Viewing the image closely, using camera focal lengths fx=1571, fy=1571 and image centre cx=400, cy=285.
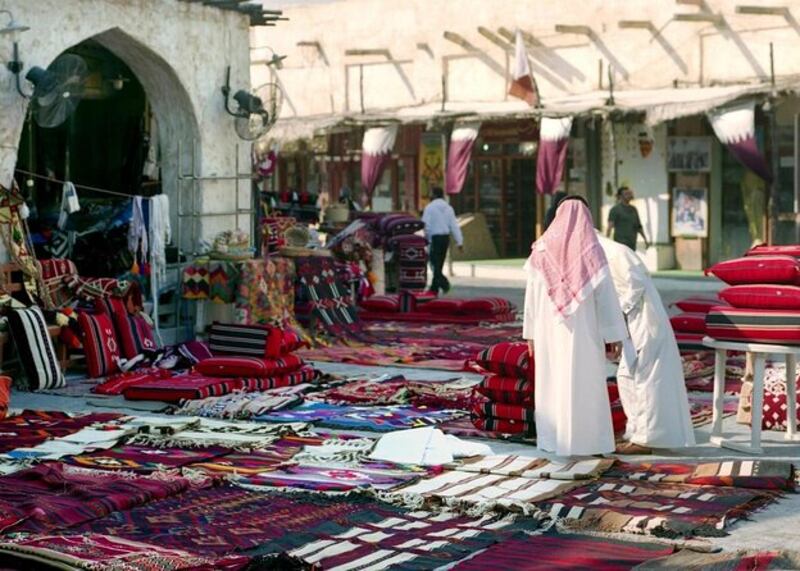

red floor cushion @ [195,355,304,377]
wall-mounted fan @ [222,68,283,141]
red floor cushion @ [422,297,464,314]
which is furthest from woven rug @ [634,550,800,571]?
red floor cushion @ [422,297,464,314]

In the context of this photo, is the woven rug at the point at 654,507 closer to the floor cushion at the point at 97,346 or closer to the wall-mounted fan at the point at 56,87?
the floor cushion at the point at 97,346

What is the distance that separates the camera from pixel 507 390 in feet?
30.7

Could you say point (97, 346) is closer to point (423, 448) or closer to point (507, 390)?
point (507, 390)

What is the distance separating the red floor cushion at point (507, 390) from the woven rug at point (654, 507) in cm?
136

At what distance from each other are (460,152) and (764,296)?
15.7m

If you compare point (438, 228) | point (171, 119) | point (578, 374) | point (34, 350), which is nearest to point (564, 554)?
point (578, 374)

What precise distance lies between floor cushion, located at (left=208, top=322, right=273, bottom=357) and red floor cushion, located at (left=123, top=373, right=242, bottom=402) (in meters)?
0.54

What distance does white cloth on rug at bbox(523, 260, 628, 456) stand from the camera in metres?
8.68

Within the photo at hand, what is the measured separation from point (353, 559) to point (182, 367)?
613 centimetres

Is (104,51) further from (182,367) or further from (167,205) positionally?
(182,367)

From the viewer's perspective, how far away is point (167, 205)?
538 inches

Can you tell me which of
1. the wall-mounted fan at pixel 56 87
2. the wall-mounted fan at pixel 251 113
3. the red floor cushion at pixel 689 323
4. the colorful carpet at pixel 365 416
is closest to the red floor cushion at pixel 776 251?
the colorful carpet at pixel 365 416

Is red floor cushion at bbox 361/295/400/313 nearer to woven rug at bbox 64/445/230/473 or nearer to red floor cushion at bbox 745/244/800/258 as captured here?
red floor cushion at bbox 745/244/800/258

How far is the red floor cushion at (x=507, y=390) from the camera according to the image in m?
9.29
